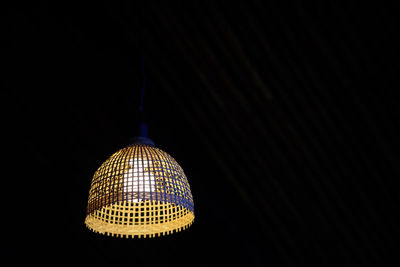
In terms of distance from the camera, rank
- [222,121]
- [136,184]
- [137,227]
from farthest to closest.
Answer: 1. [222,121]
2. [137,227]
3. [136,184]

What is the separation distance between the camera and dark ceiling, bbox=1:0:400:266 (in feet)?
8.63

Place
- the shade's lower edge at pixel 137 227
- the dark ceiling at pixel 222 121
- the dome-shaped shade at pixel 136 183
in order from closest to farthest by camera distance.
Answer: the dome-shaped shade at pixel 136 183, the shade's lower edge at pixel 137 227, the dark ceiling at pixel 222 121

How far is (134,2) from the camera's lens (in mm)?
2604

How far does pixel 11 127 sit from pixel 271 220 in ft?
9.49

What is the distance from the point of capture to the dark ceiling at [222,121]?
8.63ft

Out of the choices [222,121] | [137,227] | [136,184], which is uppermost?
[136,184]

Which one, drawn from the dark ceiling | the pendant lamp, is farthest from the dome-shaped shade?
the dark ceiling

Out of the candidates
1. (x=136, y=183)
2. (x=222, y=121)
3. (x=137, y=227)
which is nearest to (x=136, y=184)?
(x=136, y=183)

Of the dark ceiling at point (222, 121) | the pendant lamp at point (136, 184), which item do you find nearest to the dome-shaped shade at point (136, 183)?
the pendant lamp at point (136, 184)

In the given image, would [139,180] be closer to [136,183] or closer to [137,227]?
[136,183]

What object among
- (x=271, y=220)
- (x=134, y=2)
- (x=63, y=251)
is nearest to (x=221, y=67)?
(x=134, y=2)

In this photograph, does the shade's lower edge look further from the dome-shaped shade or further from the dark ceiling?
the dark ceiling

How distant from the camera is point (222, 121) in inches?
119

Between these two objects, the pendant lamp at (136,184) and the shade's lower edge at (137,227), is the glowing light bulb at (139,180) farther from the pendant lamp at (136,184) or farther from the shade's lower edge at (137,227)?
the shade's lower edge at (137,227)
